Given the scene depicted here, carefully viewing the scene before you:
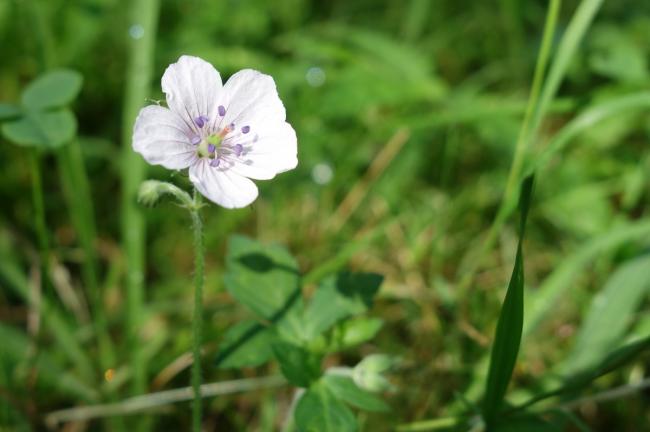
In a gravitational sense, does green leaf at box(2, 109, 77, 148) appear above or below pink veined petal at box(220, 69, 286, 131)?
above

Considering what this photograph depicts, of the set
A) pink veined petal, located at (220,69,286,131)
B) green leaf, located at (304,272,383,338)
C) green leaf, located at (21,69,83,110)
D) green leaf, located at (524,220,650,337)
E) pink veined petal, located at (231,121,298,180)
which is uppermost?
green leaf, located at (21,69,83,110)

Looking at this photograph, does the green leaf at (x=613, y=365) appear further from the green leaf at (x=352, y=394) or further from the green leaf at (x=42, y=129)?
the green leaf at (x=42, y=129)

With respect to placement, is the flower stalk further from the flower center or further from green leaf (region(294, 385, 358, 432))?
green leaf (region(294, 385, 358, 432))

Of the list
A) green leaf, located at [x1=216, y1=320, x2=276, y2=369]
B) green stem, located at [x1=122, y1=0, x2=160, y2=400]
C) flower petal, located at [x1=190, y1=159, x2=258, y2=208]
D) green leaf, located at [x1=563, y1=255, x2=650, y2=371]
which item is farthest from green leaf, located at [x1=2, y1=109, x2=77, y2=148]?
green leaf, located at [x1=563, y1=255, x2=650, y2=371]

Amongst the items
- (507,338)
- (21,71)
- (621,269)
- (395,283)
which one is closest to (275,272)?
(507,338)

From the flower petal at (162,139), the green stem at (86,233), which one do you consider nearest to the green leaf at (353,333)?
the flower petal at (162,139)

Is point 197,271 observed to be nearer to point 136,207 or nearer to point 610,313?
point 136,207

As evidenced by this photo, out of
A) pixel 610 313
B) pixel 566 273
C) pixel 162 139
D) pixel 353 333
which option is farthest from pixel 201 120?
pixel 610 313
